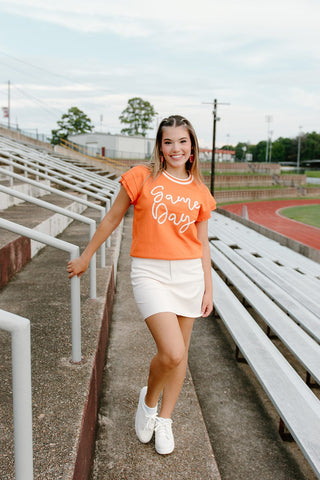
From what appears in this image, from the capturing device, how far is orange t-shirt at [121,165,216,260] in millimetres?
1971

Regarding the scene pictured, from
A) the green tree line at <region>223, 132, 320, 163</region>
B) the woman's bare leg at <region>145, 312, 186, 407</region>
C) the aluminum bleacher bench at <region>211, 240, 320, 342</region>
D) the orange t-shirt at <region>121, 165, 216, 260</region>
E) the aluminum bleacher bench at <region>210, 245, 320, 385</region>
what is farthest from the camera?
the green tree line at <region>223, 132, 320, 163</region>

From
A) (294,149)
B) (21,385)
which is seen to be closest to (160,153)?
(21,385)

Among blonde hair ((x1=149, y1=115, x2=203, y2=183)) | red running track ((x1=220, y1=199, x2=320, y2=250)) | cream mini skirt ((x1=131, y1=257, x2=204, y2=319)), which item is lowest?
red running track ((x1=220, y1=199, x2=320, y2=250))

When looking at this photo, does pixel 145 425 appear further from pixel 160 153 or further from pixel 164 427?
pixel 160 153

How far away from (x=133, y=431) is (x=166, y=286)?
909 millimetres

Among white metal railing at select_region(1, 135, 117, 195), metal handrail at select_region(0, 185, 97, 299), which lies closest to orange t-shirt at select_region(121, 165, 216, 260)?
metal handrail at select_region(0, 185, 97, 299)

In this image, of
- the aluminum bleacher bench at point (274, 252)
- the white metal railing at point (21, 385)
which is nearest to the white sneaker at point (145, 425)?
the white metal railing at point (21, 385)

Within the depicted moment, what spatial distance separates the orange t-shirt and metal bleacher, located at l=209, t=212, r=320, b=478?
3.84 ft

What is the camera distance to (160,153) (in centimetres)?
208

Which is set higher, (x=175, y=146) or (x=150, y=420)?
(x=175, y=146)

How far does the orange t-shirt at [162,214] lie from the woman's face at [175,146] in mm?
69

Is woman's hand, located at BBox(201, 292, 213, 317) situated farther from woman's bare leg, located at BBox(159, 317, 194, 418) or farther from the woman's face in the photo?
the woman's face

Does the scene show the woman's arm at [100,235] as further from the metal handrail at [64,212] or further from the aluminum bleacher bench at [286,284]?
the aluminum bleacher bench at [286,284]

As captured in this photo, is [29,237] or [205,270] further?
[205,270]
